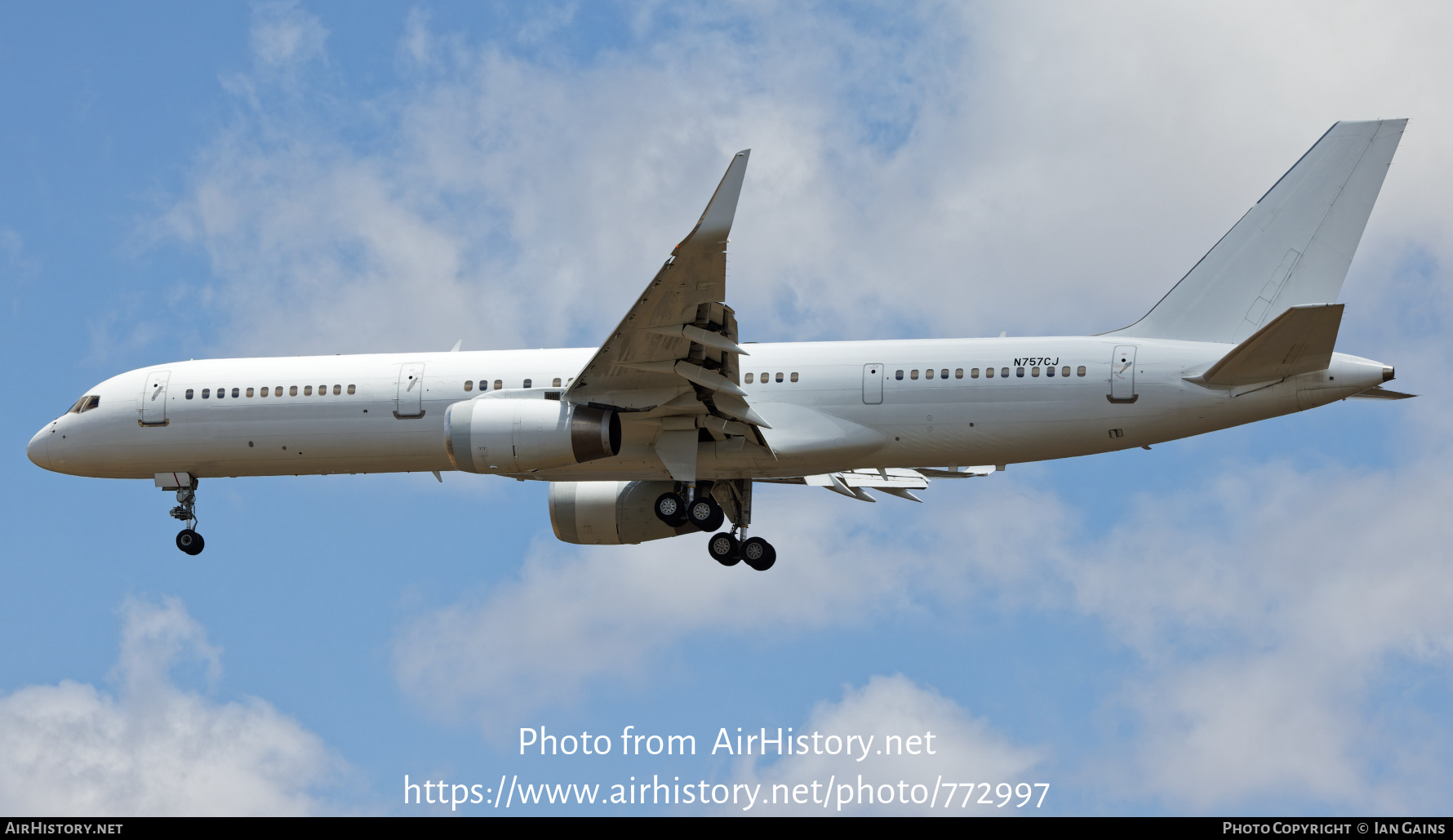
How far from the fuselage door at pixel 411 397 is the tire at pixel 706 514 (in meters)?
5.02

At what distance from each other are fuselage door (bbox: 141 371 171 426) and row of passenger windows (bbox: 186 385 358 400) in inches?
20.6

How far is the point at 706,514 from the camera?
2709cm

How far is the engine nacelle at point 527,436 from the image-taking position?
24.1m

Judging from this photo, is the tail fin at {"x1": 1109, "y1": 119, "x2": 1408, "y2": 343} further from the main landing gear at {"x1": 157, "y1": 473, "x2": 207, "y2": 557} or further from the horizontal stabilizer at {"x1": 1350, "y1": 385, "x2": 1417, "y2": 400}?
the main landing gear at {"x1": 157, "y1": 473, "x2": 207, "y2": 557}

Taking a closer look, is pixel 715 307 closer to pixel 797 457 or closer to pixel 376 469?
pixel 797 457

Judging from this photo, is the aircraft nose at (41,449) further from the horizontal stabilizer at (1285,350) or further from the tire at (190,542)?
the horizontal stabilizer at (1285,350)

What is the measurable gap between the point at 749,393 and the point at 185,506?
11.0 meters

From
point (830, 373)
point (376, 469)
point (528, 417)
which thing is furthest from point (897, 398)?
point (376, 469)

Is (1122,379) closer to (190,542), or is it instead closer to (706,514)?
(706,514)

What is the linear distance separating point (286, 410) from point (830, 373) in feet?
31.6

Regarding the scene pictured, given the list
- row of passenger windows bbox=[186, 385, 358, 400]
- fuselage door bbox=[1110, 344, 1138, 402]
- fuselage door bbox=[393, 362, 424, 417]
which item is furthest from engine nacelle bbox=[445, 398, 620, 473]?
fuselage door bbox=[1110, 344, 1138, 402]

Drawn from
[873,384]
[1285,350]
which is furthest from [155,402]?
[1285,350]

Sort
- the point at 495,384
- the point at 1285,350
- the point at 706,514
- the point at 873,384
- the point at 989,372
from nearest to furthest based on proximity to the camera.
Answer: the point at 1285,350, the point at 989,372, the point at 873,384, the point at 495,384, the point at 706,514

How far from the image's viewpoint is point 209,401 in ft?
90.4
